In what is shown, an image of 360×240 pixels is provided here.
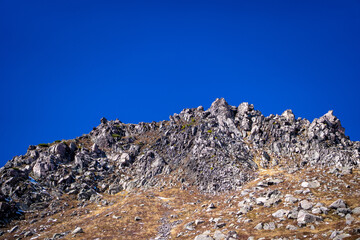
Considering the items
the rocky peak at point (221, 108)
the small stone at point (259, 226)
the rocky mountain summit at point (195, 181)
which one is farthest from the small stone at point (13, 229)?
the rocky peak at point (221, 108)

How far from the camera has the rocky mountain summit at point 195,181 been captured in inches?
1326

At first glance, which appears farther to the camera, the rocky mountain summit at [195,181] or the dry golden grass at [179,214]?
the rocky mountain summit at [195,181]

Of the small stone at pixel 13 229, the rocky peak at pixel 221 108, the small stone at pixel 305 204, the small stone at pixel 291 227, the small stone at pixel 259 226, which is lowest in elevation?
the small stone at pixel 291 227

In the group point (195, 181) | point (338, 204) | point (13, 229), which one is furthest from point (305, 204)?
point (13, 229)

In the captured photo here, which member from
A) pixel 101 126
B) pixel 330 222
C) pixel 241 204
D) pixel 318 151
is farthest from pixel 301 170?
pixel 101 126

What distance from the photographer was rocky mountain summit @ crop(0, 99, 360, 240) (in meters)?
33.7

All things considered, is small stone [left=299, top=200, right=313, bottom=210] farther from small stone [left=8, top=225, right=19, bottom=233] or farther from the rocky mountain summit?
small stone [left=8, top=225, right=19, bottom=233]

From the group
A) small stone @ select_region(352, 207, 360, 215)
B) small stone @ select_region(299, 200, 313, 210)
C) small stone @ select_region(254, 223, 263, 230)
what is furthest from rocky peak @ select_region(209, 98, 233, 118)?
small stone @ select_region(352, 207, 360, 215)

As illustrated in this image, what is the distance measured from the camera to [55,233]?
44.4 m

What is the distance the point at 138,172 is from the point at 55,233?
121ft

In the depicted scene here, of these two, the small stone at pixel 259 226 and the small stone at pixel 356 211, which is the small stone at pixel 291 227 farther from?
the small stone at pixel 356 211

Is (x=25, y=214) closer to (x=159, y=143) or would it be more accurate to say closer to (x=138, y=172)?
(x=138, y=172)

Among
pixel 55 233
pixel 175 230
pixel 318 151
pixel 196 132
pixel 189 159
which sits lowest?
pixel 175 230

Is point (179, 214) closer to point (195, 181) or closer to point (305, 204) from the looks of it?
point (195, 181)
